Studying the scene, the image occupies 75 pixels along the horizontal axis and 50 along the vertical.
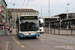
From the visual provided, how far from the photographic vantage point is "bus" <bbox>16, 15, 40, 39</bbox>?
48.1 ft

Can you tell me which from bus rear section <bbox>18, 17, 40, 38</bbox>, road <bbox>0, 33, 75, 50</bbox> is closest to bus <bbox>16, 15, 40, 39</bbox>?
bus rear section <bbox>18, 17, 40, 38</bbox>

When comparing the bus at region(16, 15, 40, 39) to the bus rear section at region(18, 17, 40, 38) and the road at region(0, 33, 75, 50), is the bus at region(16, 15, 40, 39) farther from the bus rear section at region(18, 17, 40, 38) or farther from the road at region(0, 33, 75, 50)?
the road at region(0, 33, 75, 50)

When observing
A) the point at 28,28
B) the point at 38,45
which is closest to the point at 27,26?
the point at 28,28

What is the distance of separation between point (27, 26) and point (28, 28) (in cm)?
26

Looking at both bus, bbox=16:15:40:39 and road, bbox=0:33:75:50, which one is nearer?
road, bbox=0:33:75:50

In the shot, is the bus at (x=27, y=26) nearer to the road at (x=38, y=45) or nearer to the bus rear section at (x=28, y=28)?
the bus rear section at (x=28, y=28)

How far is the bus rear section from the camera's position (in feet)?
48.0

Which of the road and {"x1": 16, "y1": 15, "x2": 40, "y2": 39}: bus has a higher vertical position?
{"x1": 16, "y1": 15, "x2": 40, "y2": 39}: bus

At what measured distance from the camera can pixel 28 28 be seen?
14875 millimetres

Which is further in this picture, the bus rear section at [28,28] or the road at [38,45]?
the bus rear section at [28,28]

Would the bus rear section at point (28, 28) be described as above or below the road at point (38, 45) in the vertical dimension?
above

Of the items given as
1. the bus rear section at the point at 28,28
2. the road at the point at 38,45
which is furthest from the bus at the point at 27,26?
the road at the point at 38,45

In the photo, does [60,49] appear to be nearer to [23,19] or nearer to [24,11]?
[23,19]

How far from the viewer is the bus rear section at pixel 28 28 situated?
14.6 meters
